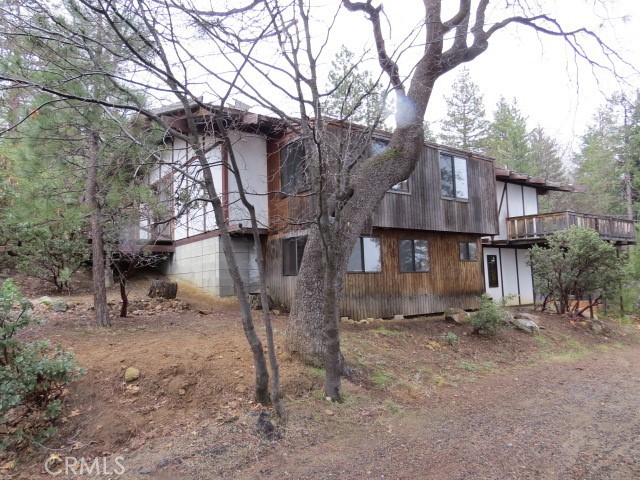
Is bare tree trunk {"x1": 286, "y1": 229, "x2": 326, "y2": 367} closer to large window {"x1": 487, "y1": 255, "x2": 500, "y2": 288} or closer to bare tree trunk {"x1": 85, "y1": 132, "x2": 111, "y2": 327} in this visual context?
bare tree trunk {"x1": 85, "y1": 132, "x2": 111, "y2": 327}

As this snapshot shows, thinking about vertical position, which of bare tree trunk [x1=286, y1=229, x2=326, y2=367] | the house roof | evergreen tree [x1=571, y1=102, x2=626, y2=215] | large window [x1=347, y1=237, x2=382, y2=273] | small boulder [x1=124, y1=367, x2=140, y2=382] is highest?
evergreen tree [x1=571, y1=102, x2=626, y2=215]

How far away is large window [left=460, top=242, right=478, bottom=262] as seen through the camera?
14.1 metres

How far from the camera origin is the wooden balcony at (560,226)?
15914 mm

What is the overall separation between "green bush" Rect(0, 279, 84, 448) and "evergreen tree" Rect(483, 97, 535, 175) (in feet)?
104

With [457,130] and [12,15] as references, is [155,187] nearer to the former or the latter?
[12,15]

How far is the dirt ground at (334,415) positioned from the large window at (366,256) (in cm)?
300

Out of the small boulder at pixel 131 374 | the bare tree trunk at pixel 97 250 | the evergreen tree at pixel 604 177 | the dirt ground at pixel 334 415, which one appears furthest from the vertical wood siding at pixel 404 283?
the evergreen tree at pixel 604 177

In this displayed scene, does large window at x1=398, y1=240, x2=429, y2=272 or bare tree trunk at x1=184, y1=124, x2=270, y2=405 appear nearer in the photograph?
bare tree trunk at x1=184, y1=124, x2=270, y2=405

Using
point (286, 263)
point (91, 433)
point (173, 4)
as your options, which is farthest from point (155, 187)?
point (286, 263)

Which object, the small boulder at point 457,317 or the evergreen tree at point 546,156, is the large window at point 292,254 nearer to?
the small boulder at point 457,317

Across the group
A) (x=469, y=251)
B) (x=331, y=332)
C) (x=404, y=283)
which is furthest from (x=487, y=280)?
(x=331, y=332)

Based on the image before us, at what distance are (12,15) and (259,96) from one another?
2602 mm

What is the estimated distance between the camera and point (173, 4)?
169 inches

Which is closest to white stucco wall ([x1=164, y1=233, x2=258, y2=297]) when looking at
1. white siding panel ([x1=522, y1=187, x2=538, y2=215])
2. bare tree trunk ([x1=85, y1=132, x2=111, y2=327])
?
bare tree trunk ([x1=85, y1=132, x2=111, y2=327])
